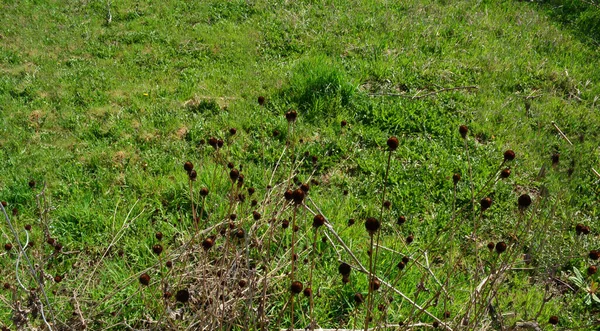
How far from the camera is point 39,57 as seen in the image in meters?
6.41

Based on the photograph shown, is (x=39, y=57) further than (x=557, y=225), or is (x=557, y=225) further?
(x=39, y=57)

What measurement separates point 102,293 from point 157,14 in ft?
18.7

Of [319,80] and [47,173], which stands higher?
[319,80]

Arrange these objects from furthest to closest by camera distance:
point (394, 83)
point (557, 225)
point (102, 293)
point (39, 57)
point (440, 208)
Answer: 1. point (39, 57)
2. point (394, 83)
3. point (440, 208)
4. point (557, 225)
5. point (102, 293)

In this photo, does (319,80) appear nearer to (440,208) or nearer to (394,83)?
(394,83)

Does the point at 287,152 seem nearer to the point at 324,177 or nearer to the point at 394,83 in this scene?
the point at 324,177

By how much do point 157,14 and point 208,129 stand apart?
3.72 metres

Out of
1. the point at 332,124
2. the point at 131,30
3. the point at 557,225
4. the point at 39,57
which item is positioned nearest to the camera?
the point at 557,225

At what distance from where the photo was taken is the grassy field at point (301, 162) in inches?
94.4

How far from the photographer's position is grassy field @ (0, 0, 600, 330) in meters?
2.40

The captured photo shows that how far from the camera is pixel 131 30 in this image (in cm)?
702

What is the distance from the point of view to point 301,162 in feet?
8.67

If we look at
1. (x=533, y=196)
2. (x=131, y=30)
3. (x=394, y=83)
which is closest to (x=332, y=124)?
(x=394, y=83)

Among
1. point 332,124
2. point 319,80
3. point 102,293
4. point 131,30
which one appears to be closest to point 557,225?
point 332,124
